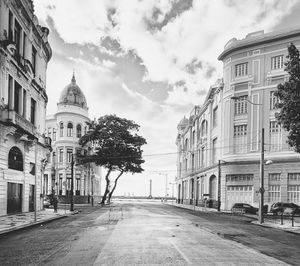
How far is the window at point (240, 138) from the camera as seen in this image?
155ft

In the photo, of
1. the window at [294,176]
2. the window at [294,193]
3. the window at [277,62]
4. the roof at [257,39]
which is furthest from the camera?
the window at [277,62]

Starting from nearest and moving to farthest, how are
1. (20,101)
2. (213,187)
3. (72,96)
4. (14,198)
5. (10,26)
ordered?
(10,26), (14,198), (20,101), (213,187), (72,96)

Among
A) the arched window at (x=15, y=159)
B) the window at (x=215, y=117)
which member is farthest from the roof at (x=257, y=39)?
the arched window at (x=15, y=159)

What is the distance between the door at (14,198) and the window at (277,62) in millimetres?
31755

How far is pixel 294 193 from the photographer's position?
1716 inches

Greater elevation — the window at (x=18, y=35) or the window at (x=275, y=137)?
the window at (x=18, y=35)

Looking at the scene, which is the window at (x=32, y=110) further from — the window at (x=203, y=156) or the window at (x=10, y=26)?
the window at (x=203, y=156)

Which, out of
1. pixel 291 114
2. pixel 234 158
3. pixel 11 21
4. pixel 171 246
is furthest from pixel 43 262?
pixel 234 158

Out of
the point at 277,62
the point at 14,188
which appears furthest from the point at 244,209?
the point at 14,188

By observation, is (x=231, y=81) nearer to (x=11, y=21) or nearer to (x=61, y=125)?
(x=11, y=21)

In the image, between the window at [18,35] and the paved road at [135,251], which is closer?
the paved road at [135,251]

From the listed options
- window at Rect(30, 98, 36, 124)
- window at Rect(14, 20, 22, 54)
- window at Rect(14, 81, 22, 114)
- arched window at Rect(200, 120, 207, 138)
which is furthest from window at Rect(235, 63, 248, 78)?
window at Rect(14, 81, 22, 114)

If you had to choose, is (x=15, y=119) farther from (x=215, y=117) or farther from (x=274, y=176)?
(x=215, y=117)

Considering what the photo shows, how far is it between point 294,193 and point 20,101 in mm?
30847
